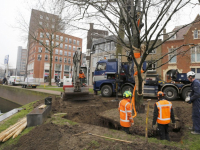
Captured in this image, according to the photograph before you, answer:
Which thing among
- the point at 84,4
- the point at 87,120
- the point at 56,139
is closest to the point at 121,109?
the point at 56,139

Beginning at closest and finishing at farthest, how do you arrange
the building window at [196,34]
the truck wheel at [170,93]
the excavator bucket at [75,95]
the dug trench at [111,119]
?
the dug trench at [111,119] < the excavator bucket at [75,95] < the truck wheel at [170,93] < the building window at [196,34]

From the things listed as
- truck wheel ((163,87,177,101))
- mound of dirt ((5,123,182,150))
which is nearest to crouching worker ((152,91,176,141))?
mound of dirt ((5,123,182,150))

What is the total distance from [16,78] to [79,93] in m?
22.8

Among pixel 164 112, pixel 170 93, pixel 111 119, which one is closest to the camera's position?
pixel 164 112

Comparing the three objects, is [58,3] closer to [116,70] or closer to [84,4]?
[84,4]

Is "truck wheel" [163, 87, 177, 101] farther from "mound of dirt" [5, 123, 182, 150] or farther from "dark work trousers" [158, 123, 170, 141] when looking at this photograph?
"mound of dirt" [5, 123, 182, 150]

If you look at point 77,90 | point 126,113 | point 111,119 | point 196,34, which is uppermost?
point 196,34

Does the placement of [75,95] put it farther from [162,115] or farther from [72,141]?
[162,115]

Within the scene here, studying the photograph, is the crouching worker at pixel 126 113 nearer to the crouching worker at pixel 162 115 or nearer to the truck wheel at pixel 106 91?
the crouching worker at pixel 162 115

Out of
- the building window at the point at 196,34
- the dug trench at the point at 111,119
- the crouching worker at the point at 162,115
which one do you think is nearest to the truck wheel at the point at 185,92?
the dug trench at the point at 111,119

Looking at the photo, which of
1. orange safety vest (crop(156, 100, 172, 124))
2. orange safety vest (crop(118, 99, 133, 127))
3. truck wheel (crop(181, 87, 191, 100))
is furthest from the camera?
truck wheel (crop(181, 87, 191, 100))

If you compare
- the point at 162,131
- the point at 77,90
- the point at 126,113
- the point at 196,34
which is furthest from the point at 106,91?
the point at 196,34

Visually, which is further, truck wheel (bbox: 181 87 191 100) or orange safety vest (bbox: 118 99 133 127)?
truck wheel (bbox: 181 87 191 100)

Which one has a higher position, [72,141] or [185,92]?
[185,92]
